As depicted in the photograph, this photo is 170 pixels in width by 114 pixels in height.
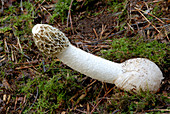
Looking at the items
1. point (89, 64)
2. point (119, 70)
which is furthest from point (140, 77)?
point (89, 64)

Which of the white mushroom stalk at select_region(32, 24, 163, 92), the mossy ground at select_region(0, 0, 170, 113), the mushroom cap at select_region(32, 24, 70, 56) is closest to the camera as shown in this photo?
the mushroom cap at select_region(32, 24, 70, 56)

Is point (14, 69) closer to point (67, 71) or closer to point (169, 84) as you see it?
point (67, 71)

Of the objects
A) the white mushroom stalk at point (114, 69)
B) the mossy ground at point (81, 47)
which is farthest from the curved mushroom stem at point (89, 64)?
the mossy ground at point (81, 47)

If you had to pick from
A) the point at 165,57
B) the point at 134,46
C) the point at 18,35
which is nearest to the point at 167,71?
the point at 165,57

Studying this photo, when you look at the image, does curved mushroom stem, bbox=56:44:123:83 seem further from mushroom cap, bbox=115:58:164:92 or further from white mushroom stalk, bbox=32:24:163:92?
mushroom cap, bbox=115:58:164:92

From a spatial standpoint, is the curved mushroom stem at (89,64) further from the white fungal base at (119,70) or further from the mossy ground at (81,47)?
the mossy ground at (81,47)

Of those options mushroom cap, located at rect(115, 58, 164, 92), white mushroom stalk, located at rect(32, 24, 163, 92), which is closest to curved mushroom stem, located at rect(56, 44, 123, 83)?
white mushroom stalk, located at rect(32, 24, 163, 92)
